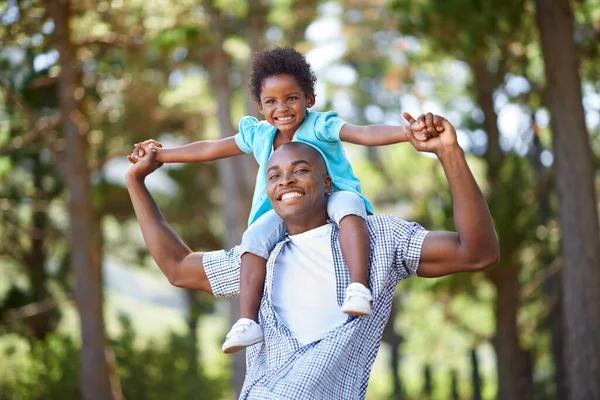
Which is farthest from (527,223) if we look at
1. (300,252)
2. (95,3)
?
(300,252)

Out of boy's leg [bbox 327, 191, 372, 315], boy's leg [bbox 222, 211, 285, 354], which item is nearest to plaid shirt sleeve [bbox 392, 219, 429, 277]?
boy's leg [bbox 327, 191, 372, 315]

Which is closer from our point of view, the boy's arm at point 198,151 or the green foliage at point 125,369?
the boy's arm at point 198,151

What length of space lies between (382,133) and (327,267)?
517 mm

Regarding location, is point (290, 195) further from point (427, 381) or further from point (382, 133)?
point (427, 381)

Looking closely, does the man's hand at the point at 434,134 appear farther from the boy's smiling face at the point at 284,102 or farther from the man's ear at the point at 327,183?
the boy's smiling face at the point at 284,102

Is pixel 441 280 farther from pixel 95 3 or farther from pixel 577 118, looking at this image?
pixel 95 3

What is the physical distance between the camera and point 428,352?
1441cm

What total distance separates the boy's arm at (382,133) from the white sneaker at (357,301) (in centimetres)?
52

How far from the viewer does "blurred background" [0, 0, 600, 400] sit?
8930 millimetres

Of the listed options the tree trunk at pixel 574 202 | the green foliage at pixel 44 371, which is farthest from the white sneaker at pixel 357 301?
the green foliage at pixel 44 371

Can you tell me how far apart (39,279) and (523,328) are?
852 cm

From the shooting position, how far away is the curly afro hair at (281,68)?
11.2 feet

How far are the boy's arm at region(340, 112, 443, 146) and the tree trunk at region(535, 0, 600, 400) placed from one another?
5174 millimetres

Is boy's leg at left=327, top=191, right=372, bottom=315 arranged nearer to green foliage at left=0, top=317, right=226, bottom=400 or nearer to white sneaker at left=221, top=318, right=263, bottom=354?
white sneaker at left=221, top=318, right=263, bottom=354
